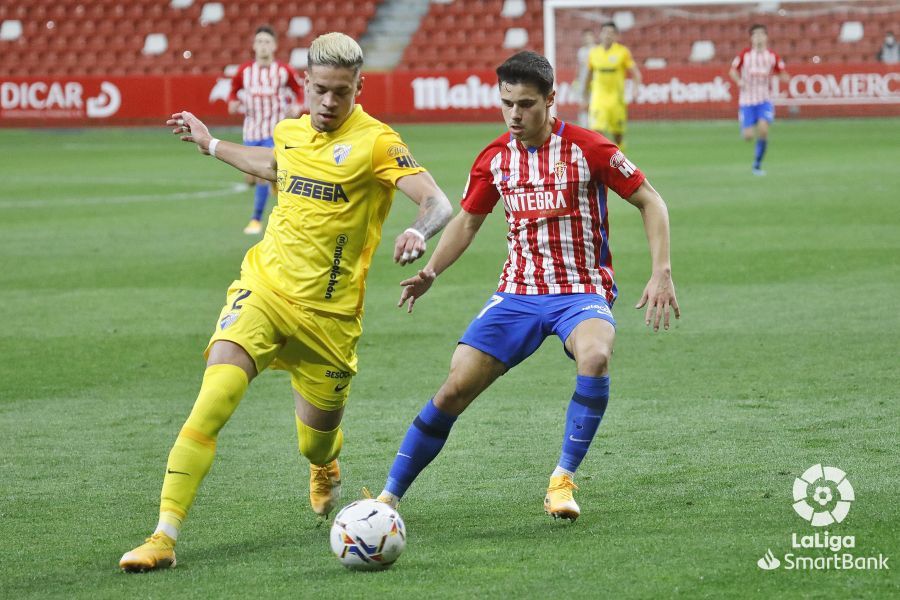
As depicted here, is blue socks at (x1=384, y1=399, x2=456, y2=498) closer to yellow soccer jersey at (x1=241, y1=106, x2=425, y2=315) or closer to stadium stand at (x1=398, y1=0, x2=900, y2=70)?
yellow soccer jersey at (x1=241, y1=106, x2=425, y2=315)

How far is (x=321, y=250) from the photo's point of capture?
5332mm

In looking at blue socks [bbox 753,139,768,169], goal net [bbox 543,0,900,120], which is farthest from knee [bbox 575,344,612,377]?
goal net [bbox 543,0,900,120]

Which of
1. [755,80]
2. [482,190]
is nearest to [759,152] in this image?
[755,80]

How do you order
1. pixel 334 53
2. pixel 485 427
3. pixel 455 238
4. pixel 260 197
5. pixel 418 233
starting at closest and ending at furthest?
1. pixel 418 233
2. pixel 334 53
3. pixel 455 238
4. pixel 485 427
5. pixel 260 197

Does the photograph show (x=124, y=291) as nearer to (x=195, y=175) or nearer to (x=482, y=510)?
(x=482, y=510)

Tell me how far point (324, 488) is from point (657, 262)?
1607mm

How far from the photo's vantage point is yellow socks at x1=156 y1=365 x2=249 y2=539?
15.7ft

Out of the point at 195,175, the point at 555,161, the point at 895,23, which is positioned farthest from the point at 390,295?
the point at 895,23

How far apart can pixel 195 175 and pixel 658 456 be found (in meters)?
17.8

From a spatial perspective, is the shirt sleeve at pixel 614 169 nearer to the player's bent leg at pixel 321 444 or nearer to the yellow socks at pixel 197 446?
the player's bent leg at pixel 321 444

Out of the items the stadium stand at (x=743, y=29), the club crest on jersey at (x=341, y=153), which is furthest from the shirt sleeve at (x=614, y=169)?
the stadium stand at (x=743, y=29)

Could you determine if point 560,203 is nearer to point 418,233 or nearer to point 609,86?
point 418,233

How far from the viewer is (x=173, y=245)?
1453 cm

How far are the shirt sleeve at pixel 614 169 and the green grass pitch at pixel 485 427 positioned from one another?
125cm
